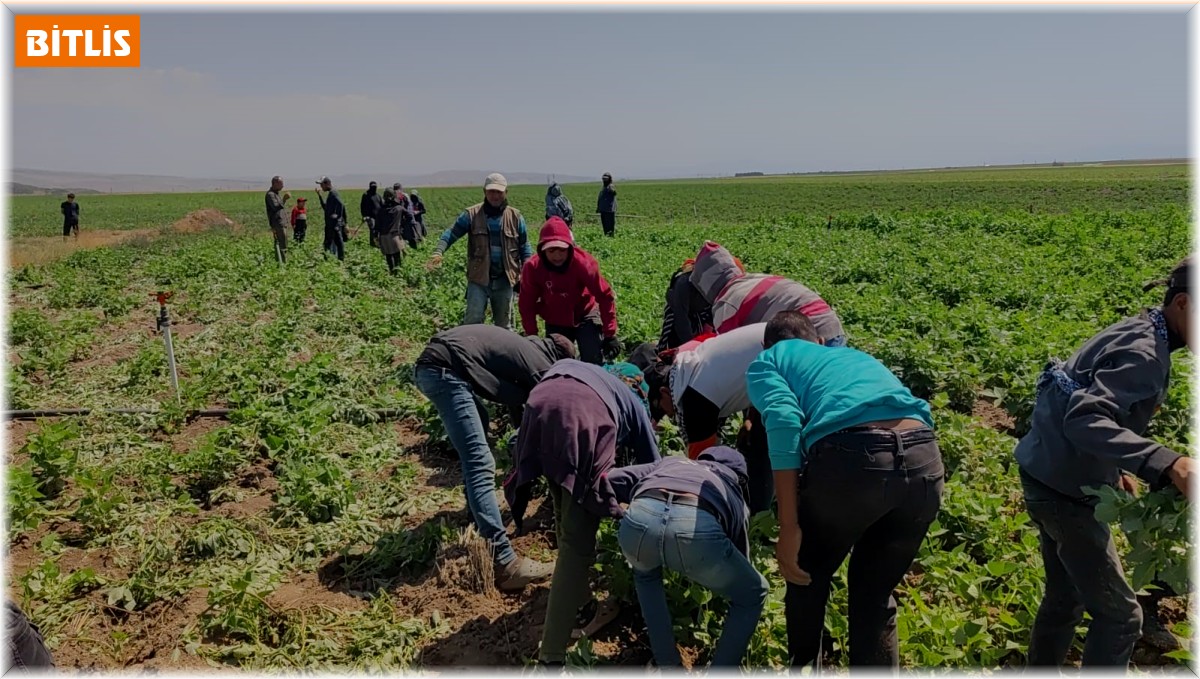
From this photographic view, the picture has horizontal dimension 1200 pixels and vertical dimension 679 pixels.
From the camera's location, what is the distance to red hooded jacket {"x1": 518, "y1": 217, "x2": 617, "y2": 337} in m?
5.48

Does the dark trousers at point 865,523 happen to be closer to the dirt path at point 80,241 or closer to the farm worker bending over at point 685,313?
the farm worker bending over at point 685,313

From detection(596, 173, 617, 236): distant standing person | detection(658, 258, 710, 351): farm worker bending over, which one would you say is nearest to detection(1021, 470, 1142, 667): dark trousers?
detection(658, 258, 710, 351): farm worker bending over

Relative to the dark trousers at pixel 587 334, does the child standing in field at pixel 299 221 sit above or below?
above

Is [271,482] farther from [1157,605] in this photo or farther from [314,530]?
[1157,605]

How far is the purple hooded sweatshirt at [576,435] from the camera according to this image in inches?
112

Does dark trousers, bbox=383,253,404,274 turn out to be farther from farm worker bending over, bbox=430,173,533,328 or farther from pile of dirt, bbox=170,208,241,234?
pile of dirt, bbox=170,208,241,234

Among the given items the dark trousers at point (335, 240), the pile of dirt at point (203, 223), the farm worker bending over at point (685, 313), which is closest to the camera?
the farm worker bending over at point (685, 313)

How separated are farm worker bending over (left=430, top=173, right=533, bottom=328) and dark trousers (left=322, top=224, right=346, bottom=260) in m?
9.68

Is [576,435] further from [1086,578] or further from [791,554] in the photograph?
[1086,578]

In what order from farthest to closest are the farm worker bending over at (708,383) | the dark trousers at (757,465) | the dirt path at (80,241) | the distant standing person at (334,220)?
the dirt path at (80,241) → the distant standing person at (334,220) → the dark trousers at (757,465) → the farm worker bending over at (708,383)

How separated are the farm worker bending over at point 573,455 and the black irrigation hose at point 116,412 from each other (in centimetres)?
353

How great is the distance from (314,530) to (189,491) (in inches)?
47.3

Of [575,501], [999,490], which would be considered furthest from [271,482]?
[999,490]

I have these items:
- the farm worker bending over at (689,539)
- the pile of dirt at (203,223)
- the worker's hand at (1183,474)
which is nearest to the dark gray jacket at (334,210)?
the farm worker bending over at (689,539)
